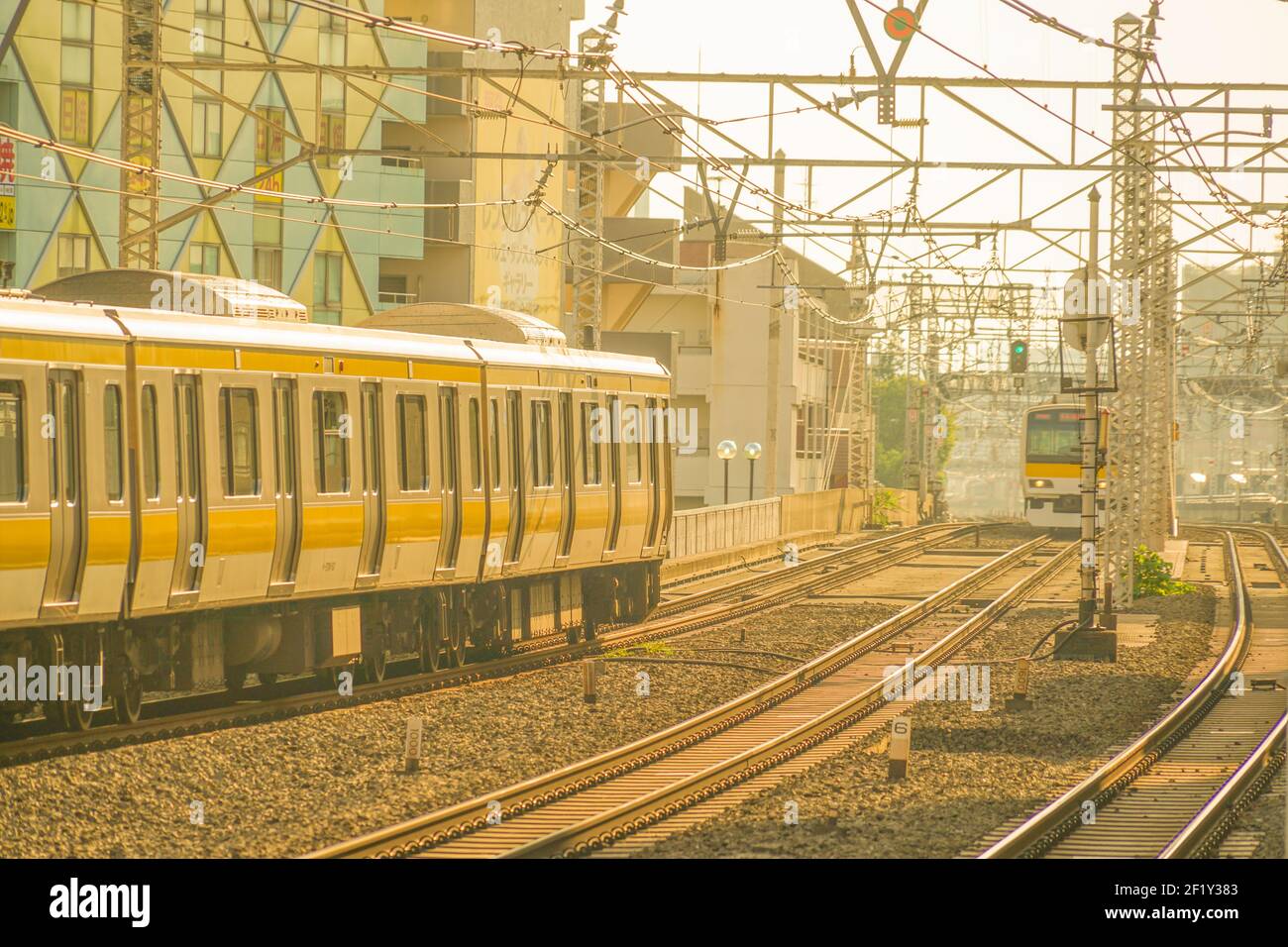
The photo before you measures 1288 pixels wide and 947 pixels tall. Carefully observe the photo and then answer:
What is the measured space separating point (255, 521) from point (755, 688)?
6.03 m

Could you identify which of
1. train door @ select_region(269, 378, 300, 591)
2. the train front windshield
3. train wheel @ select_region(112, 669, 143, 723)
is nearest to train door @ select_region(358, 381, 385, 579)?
train door @ select_region(269, 378, 300, 591)

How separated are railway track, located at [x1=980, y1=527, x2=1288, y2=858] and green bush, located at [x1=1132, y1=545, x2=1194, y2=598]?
8.91 meters

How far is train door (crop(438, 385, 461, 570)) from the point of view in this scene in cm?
1977

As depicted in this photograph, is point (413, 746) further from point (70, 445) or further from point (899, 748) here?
point (899, 748)

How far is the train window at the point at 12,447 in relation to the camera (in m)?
13.7

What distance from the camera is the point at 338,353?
17984 millimetres

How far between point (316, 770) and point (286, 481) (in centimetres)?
378

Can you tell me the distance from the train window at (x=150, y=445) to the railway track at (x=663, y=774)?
159 inches

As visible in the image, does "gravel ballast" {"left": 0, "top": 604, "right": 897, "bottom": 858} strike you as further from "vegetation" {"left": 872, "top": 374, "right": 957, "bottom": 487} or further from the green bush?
"vegetation" {"left": 872, "top": 374, "right": 957, "bottom": 487}

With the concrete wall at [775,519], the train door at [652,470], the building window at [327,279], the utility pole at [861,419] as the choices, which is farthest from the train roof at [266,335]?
the utility pole at [861,419]

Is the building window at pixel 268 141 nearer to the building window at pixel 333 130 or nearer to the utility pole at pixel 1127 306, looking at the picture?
the building window at pixel 333 130
